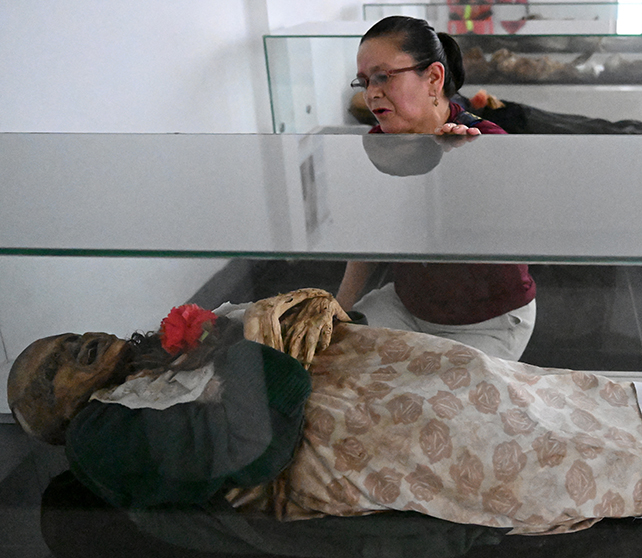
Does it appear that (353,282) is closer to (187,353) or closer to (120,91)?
(187,353)

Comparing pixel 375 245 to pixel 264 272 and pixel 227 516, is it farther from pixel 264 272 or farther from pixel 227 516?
pixel 227 516

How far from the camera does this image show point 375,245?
662mm

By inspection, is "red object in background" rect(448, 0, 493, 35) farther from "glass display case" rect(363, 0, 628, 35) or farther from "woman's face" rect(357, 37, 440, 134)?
"woman's face" rect(357, 37, 440, 134)

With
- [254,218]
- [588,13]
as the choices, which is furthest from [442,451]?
[588,13]

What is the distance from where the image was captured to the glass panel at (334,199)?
0.66 meters

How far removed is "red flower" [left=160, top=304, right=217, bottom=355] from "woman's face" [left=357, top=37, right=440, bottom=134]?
0.73 meters

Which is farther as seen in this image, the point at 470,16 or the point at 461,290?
the point at 470,16

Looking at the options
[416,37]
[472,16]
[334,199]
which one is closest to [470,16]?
[472,16]

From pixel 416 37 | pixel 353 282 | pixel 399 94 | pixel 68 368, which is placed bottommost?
pixel 68 368

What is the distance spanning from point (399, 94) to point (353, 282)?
75cm

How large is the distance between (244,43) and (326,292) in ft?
8.11

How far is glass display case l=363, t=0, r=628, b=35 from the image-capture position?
3.50 meters

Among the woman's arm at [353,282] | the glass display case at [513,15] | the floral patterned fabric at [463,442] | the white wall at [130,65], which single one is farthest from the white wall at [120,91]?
the glass display case at [513,15]

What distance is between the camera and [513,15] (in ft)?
12.7
